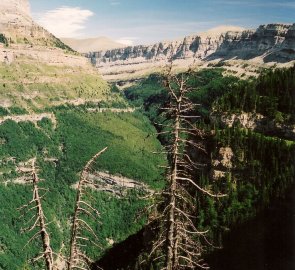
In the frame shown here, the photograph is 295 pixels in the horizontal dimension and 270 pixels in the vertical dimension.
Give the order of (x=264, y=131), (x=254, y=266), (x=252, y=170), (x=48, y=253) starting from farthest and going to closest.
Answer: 1. (x=264, y=131)
2. (x=252, y=170)
3. (x=254, y=266)
4. (x=48, y=253)

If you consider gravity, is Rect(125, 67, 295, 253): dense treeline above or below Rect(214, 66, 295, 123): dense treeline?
below

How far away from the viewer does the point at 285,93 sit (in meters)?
148

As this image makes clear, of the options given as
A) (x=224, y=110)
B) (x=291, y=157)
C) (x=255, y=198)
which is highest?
(x=224, y=110)

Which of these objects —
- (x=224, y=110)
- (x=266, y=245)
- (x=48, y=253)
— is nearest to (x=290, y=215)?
(x=266, y=245)

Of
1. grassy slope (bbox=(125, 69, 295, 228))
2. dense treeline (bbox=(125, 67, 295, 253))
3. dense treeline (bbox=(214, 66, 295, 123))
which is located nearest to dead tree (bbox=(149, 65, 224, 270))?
dense treeline (bbox=(125, 67, 295, 253))

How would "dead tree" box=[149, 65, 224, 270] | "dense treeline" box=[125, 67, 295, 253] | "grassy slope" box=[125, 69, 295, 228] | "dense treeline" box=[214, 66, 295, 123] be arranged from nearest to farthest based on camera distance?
"dead tree" box=[149, 65, 224, 270]
"dense treeline" box=[125, 67, 295, 253]
"grassy slope" box=[125, 69, 295, 228]
"dense treeline" box=[214, 66, 295, 123]

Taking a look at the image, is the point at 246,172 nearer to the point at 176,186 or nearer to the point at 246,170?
the point at 246,170

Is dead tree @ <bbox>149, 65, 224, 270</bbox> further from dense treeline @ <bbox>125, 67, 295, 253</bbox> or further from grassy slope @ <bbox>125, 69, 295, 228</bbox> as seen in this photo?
grassy slope @ <bbox>125, 69, 295, 228</bbox>

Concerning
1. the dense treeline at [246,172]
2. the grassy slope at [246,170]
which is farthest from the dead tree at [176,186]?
the grassy slope at [246,170]

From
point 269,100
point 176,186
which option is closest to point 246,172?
point 269,100

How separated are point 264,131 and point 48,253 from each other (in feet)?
369

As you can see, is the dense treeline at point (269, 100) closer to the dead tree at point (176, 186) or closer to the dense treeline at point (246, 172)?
the dense treeline at point (246, 172)

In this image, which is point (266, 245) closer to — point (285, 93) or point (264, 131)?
point (264, 131)

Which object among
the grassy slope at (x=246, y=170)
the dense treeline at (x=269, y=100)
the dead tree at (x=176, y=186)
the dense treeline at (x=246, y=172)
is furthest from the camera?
the dense treeline at (x=269, y=100)
